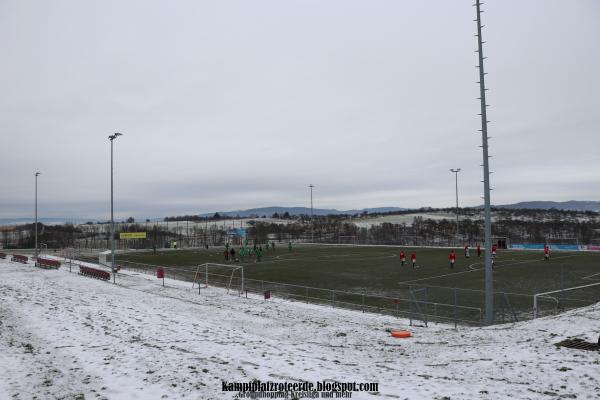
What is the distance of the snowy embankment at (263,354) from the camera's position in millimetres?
8016

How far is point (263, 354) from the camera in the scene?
416 inches

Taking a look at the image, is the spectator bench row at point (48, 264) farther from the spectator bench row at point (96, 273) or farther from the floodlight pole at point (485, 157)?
the floodlight pole at point (485, 157)

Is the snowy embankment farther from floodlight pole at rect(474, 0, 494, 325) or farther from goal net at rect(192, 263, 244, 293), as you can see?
goal net at rect(192, 263, 244, 293)

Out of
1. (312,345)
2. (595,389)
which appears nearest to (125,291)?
(312,345)

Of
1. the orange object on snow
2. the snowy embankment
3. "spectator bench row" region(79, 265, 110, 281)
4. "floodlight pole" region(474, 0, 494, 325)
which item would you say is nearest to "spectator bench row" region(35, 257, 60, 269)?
"spectator bench row" region(79, 265, 110, 281)

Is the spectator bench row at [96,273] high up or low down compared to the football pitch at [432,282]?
up

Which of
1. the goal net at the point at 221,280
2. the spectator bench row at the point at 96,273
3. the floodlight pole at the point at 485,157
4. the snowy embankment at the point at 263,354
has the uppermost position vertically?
the floodlight pole at the point at 485,157

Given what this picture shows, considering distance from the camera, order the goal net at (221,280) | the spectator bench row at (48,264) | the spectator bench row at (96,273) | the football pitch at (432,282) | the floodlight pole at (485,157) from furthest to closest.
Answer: the spectator bench row at (48,264) < the spectator bench row at (96,273) < the goal net at (221,280) < the football pitch at (432,282) < the floodlight pole at (485,157)

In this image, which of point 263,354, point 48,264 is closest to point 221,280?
point 48,264

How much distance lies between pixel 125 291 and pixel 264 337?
1363 centimetres

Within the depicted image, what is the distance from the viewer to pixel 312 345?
1214 cm

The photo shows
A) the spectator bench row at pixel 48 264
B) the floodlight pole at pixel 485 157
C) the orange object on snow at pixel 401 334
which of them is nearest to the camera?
the orange object on snow at pixel 401 334

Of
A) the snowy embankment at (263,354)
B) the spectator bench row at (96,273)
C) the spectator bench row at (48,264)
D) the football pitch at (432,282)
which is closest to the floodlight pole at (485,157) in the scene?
the football pitch at (432,282)

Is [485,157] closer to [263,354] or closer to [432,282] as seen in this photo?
[263,354]
